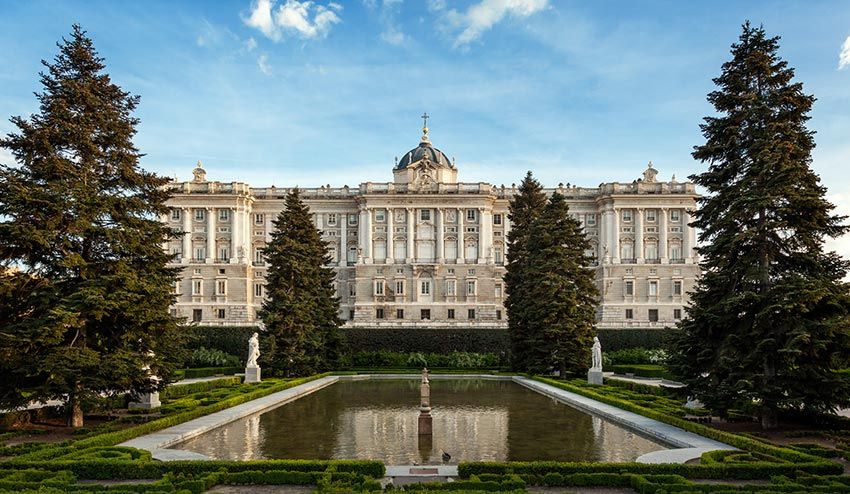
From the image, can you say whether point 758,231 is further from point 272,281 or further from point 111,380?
point 272,281

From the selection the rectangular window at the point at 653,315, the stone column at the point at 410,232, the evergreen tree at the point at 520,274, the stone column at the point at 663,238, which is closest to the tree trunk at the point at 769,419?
the evergreen tree at the point at 520,274

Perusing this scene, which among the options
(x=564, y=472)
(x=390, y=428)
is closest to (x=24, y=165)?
(x=390, y=428)

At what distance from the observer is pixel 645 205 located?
233ft

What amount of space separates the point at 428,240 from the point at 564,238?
114 feet

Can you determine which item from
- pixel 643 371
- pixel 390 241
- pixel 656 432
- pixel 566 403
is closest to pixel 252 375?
pixel 566 403

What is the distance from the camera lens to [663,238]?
2773 inches

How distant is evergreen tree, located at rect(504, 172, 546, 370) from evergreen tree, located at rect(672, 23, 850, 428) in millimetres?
19894

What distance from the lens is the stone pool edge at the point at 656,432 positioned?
44.4 ft

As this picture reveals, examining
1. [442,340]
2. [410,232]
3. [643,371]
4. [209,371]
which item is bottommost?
[209,371]

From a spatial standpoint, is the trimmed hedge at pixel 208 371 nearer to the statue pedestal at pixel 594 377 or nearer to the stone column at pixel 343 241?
the statue pedestal at pixel 594 377

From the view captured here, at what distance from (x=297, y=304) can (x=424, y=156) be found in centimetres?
3953

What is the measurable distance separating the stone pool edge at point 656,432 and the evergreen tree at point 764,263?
50.3 inches

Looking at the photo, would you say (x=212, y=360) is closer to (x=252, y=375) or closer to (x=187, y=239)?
(x=252, y=375)

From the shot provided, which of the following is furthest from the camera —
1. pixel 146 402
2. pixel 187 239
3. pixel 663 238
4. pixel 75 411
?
pixel 187 239
